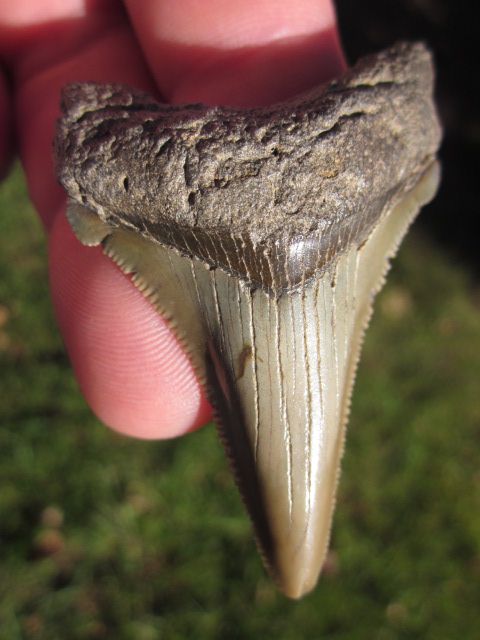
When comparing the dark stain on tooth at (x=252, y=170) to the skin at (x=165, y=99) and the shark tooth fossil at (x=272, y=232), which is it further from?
the skin at (x=165, y=99)

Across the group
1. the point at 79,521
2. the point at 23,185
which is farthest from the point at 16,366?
the point at 23,185

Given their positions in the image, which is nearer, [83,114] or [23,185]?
[83,114]

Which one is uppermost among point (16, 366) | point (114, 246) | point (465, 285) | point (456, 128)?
point (114, 246)

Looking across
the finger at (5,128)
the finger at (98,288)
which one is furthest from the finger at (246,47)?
the finger at (5,128)

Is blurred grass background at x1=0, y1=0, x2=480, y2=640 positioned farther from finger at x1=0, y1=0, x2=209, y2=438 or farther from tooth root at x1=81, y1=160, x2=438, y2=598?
tooth root at x1=81, y1=160, x2=438, y2=598

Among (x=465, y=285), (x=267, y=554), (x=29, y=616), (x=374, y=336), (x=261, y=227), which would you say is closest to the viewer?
(x=261, y=227)

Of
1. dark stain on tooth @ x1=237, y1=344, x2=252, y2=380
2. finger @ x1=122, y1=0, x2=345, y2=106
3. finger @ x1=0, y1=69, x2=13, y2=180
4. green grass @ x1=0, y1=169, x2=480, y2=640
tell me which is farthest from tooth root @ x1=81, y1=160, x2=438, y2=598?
green grass @ x1=0, y1=169, x2=480, y2=640

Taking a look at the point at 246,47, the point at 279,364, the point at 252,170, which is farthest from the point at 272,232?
the point at 246,47

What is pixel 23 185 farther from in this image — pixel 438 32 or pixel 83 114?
pixel 438 32

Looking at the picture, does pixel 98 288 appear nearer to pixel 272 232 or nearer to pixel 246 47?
pixel 272 232
